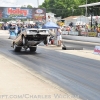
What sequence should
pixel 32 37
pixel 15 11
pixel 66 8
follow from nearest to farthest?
pixel 32 37
pixel 15 11
pixel 66 8

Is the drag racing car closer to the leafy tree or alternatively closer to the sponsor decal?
the sponsor decal

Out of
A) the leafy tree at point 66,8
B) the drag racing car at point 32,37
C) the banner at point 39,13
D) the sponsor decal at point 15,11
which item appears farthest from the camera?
the leafy tree at point 66,8

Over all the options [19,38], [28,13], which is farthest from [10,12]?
[19,38]

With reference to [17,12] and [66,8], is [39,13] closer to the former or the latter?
[17,12]

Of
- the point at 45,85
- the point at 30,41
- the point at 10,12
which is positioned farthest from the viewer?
the point at 10,12

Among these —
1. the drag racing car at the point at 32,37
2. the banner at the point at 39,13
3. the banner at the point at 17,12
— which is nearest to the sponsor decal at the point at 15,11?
the banner at the point at 17,12

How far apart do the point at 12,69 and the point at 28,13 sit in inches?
2636

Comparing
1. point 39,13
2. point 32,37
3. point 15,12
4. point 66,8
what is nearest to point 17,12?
point 15,12

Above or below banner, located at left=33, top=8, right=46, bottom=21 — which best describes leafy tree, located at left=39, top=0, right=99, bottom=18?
above

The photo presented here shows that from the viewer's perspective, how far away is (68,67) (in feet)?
48.4

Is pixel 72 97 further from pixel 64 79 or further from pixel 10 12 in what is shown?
pixel 10 12

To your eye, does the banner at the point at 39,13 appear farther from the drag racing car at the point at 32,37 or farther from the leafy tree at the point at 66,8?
the drag racing car at the point at 32,37

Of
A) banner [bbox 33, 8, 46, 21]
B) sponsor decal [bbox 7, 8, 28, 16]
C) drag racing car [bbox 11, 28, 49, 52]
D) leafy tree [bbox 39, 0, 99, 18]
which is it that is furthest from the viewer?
leafy tree [bbox 39, 0, 99, 18]

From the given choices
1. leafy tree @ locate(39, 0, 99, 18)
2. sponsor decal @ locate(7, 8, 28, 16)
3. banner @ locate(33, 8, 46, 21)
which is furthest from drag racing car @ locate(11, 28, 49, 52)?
leafy tree @ locate(39, 0, 99, 18)
